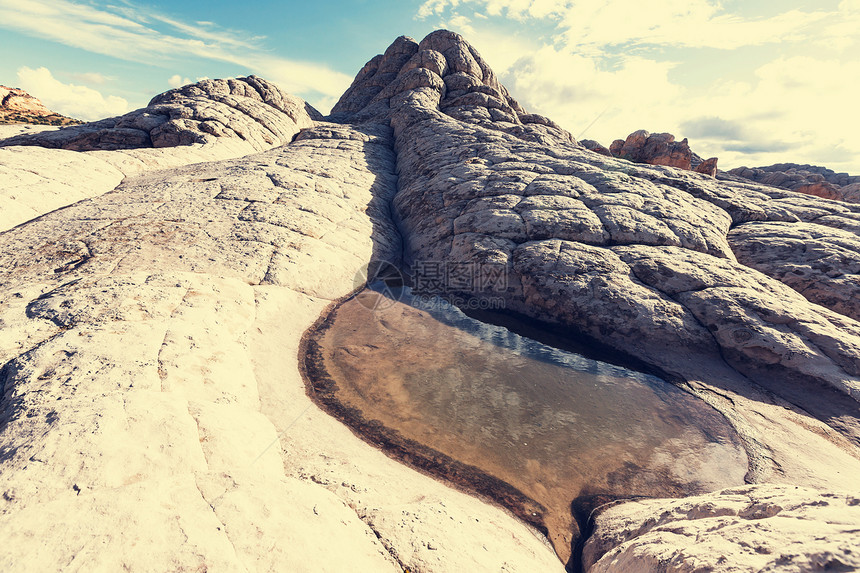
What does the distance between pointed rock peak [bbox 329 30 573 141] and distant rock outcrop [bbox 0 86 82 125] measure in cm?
4783

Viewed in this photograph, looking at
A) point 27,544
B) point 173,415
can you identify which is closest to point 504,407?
point 173,415

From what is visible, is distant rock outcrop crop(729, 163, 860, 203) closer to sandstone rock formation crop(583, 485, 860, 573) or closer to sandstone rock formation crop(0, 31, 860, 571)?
sandstone rock formation crop(0, 31, 860, 571)

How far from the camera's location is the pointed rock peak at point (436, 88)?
25.0 metres

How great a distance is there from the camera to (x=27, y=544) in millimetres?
2625

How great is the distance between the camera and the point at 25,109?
51.7m

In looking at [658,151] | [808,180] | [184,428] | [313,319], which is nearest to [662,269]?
[313,319]

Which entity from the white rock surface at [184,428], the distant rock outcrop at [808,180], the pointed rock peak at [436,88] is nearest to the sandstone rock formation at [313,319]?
the white rock surface at [184,428]

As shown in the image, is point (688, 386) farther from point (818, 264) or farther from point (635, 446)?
point (818, 264)

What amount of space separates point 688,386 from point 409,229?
11.1 meters

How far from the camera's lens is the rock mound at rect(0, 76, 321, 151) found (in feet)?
58.4

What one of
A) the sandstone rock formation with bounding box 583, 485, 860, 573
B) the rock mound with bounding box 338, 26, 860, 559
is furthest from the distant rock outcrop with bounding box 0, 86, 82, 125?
the sandstone rock formation with bounding box 583, 485, 860, 573

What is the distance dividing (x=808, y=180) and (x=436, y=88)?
48.9 meters

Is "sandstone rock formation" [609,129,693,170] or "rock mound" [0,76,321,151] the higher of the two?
"sandstone rock formation" [609,129,693,170]

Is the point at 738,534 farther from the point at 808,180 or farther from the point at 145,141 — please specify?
the point at 808,180
